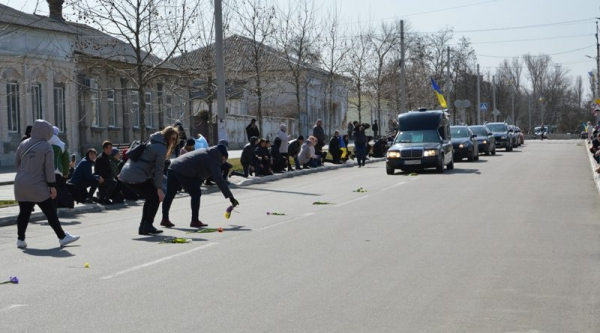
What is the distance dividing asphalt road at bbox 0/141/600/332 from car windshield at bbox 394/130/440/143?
13871 mm

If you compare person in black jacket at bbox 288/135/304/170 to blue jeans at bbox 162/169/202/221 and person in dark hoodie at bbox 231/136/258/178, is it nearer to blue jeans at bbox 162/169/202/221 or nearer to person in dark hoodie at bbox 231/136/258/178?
person in dark hoodie at bbox 231/136/258/178

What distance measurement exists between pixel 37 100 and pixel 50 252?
31186mm

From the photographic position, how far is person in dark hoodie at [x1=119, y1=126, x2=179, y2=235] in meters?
13.9

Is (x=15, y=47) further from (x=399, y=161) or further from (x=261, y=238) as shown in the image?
(x=261, y=238)

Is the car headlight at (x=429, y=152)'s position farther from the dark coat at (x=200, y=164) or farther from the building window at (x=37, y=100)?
the building window at (x=37, y=100)

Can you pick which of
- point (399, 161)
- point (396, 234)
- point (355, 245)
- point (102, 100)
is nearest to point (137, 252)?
point (355, 245)

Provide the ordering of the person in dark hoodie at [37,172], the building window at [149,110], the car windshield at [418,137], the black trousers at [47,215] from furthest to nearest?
the building window at [149,110]
the car windshield at [418,137]
the black trousers at [47,215]
the person in dark hoodie at [37,172]

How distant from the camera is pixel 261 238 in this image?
13.2m

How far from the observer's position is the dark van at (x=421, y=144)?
30891mm

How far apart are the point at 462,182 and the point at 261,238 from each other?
1371 centimetres

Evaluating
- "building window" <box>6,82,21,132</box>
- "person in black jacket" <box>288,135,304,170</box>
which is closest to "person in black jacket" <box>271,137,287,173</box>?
"person in black jacket" <box>288,135,304,170</box>

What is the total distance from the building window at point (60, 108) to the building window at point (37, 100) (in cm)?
129

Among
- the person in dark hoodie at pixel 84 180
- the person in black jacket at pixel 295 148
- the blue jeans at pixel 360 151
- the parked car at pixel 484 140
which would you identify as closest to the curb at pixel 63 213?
the person in dark hoodie at pixel 84 180

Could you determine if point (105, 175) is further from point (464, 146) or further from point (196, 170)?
point (464, 146)
